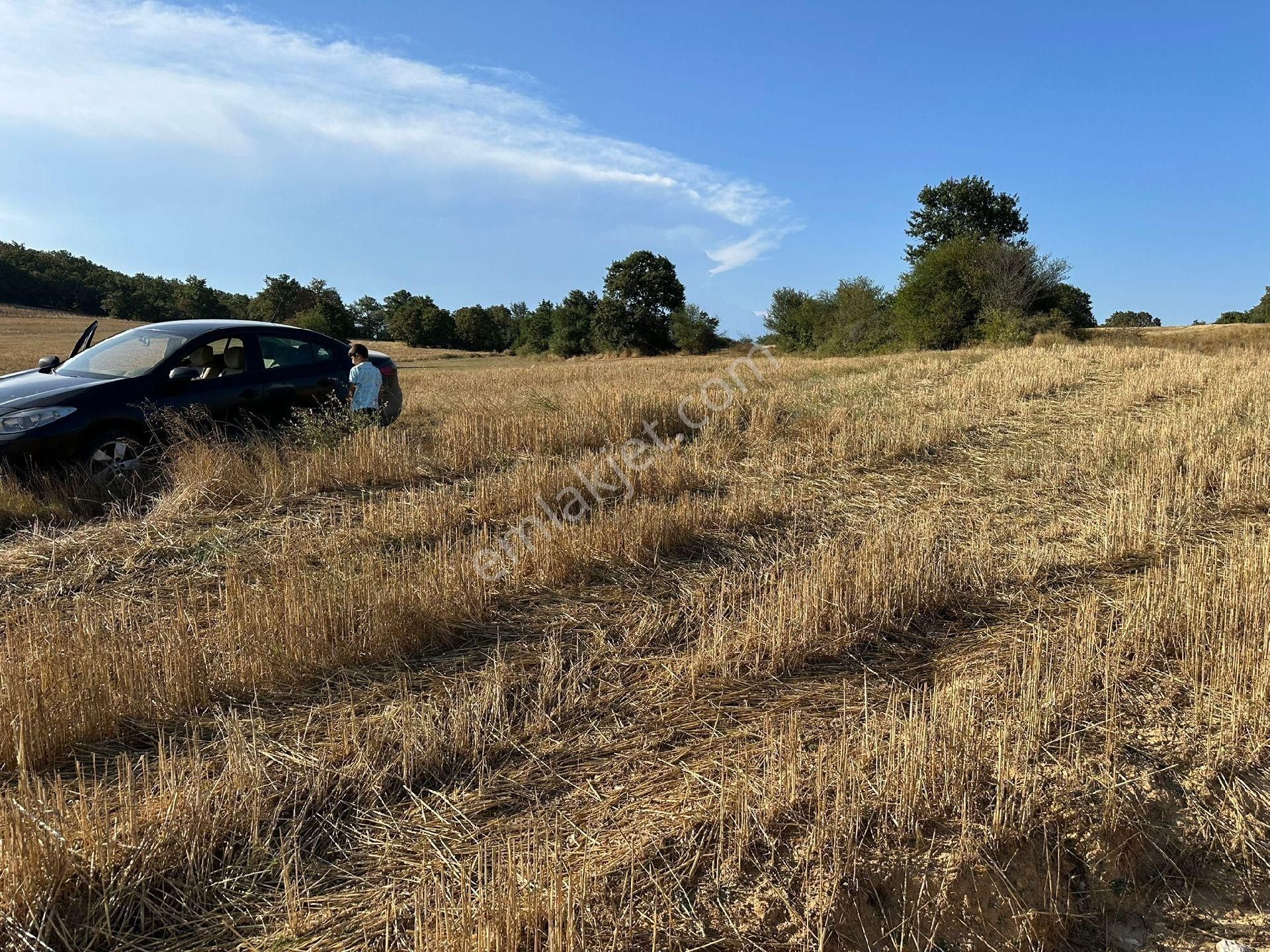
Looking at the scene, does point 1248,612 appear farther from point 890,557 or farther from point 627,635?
point 627,635

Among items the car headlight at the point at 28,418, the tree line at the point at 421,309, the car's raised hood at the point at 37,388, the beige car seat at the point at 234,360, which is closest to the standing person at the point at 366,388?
→ the beige car seat at the point at 234,360

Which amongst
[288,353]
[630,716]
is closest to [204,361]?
[288,353]

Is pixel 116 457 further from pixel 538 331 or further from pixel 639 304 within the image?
pixel 538 331

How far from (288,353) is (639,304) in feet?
180

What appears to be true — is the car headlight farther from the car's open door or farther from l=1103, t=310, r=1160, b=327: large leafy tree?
l=1103, t=310, r=1160, b=327: large leafy tree

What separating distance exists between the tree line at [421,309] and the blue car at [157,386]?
155 ft

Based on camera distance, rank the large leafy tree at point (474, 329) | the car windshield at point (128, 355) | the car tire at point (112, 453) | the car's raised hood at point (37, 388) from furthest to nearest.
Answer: the large leafy tree at point (474, 329), the car windshield at point (128, 355), the car tire at point (112, 453), the car's raised hood at point (37, 388)

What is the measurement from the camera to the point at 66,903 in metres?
2.18

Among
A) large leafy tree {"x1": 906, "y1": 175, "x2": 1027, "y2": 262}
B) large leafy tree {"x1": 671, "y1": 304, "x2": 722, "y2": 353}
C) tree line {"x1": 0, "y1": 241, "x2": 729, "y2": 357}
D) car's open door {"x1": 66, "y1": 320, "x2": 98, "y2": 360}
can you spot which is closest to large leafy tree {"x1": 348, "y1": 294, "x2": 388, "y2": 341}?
tree line {"x1": 0, "y1": 241, "x2": 729, "y2": 357}

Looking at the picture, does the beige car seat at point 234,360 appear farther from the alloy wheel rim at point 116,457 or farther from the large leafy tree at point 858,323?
the large leafy tree at point 858,323

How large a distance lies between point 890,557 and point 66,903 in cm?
431

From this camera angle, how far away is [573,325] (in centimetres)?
6347

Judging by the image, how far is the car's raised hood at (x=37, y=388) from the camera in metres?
6.43

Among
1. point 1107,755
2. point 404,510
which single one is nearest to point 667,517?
point 404,510
